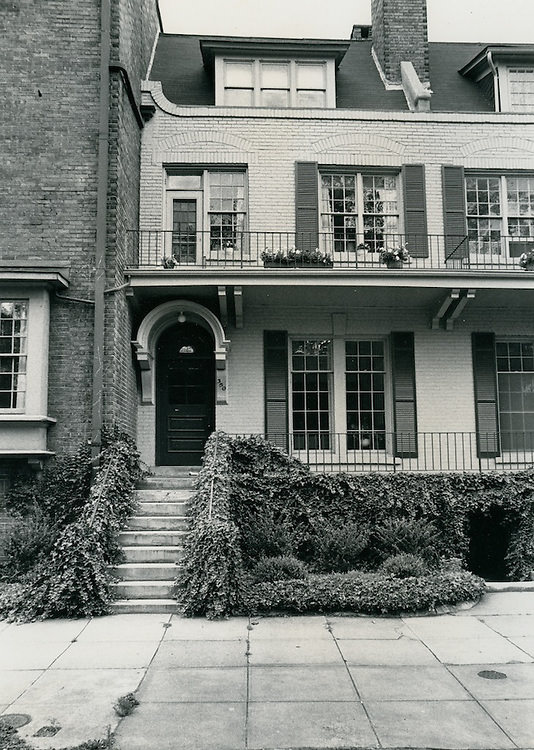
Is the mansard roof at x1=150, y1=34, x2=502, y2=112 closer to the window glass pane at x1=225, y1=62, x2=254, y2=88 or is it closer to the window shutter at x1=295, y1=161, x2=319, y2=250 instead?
the window glass pane at x1=225, y1=62, x2=254, y2=88

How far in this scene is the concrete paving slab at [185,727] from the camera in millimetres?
4355

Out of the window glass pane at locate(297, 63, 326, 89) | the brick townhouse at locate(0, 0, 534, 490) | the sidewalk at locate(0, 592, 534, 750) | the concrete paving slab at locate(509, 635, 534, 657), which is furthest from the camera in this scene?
the window glass pane at locate(297, 63, 326, 89)

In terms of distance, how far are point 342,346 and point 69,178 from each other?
19.0ft

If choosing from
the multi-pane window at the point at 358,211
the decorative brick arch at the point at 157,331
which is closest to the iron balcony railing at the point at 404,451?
the decorative brick arch at the point at 157,331

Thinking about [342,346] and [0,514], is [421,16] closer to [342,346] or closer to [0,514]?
[342,346]

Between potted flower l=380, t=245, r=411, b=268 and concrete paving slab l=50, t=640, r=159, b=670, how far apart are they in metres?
8.26

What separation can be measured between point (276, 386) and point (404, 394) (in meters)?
2.45

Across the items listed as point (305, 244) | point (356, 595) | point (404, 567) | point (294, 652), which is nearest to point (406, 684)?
point (294, 652)

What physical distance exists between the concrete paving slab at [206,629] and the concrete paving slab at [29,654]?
3.64ft

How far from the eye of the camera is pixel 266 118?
520 inches

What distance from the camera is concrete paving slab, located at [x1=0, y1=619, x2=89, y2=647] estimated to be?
6.79 meters

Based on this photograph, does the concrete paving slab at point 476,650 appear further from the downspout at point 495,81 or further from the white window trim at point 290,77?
the downspout at point 495,81

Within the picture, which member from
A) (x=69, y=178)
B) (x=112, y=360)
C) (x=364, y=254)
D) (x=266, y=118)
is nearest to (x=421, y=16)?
(x=266, y=118)

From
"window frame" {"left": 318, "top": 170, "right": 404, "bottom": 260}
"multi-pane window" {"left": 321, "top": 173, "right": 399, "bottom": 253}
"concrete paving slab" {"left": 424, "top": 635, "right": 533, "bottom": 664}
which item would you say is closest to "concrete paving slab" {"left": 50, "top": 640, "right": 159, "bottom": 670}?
"concrete paving slab" {"left": 424, "top": 635, "right": 533, "bottom": 664}
